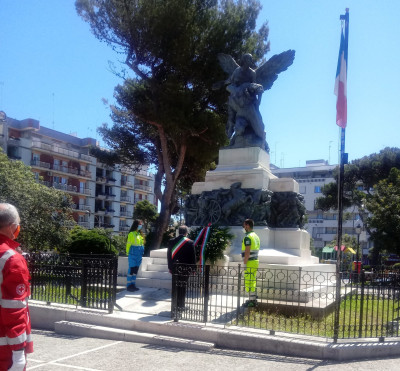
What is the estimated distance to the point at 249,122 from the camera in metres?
13.2

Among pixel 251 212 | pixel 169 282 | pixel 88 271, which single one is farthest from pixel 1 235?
pixel 251 212

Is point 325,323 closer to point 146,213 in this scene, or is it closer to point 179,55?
point 179,55

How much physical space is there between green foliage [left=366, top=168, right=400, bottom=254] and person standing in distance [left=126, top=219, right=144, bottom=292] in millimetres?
24230

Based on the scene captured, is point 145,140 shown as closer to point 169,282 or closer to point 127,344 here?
point 169,282

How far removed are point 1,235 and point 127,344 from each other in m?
3.86

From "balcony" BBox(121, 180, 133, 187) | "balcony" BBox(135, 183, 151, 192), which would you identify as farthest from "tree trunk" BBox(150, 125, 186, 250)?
"balcony" BBox(135, 183, 151, 192)

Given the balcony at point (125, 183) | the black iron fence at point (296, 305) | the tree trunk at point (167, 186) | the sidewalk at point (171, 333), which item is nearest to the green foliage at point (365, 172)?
the tree trunk at point (167, 186)

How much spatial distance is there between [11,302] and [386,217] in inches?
1192

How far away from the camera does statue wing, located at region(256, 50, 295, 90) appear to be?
545 inches

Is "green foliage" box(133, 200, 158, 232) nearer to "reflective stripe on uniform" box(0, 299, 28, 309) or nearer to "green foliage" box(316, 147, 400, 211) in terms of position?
"green foliage" box(316, 147, 400, 211)

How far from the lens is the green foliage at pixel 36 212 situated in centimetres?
1822

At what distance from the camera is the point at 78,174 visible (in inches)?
2366

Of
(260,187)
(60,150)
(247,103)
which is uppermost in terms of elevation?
(60,150)

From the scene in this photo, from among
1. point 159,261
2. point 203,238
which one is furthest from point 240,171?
point 159,261
